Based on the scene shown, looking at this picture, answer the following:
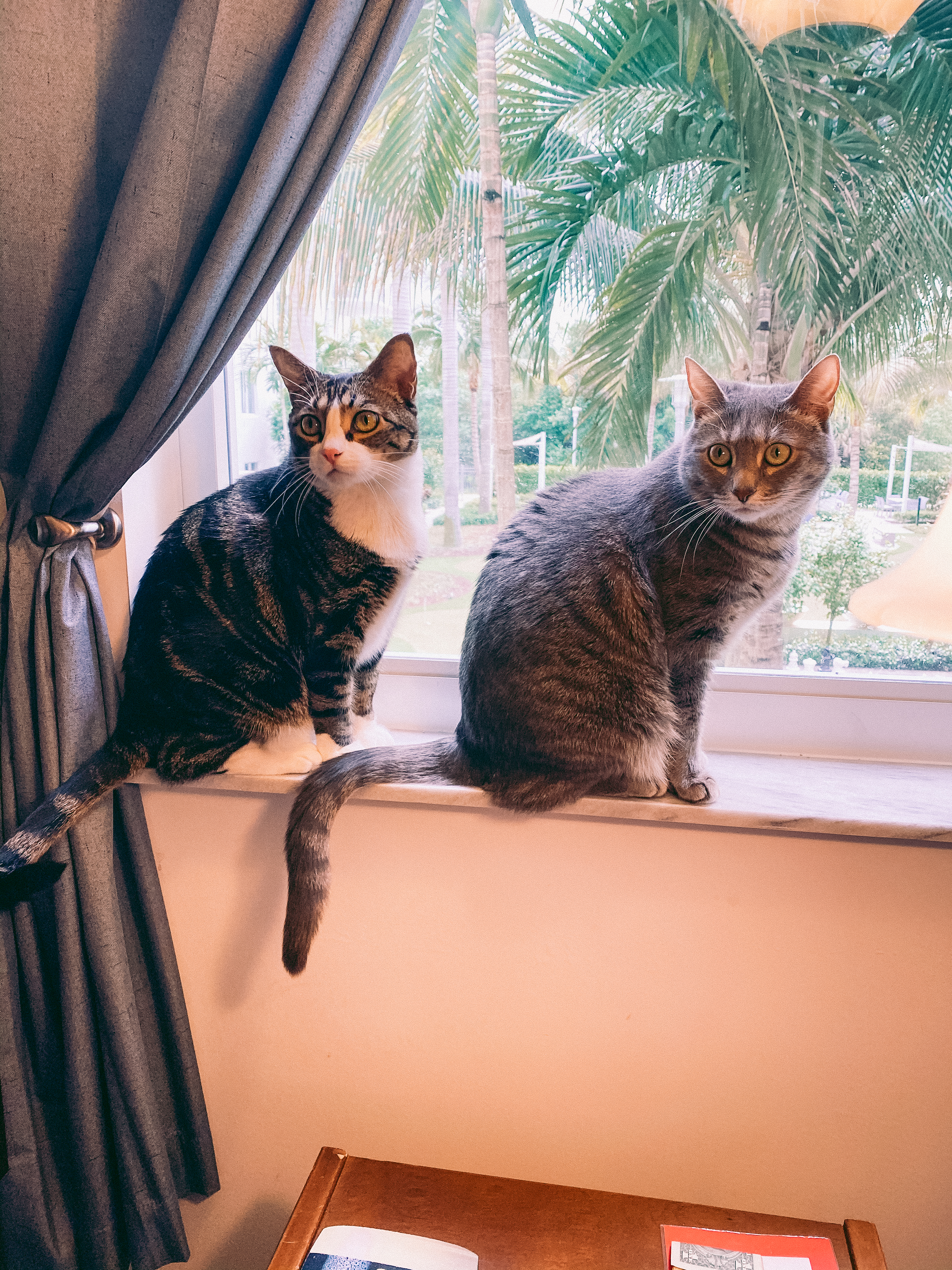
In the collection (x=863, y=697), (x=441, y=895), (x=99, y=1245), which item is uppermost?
(x=863, y=697)

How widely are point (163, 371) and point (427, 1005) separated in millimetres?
975

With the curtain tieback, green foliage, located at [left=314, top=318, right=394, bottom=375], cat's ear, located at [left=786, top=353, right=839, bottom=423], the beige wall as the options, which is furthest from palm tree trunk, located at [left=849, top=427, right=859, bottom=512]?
the curtain tieback

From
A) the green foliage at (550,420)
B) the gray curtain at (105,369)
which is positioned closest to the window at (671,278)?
the green foliage at (550,420)

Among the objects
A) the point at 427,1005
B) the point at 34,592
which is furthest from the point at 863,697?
the point at 34,592

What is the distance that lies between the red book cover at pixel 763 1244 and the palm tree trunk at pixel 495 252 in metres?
0.96

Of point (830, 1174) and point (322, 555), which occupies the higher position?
point (322, 555)

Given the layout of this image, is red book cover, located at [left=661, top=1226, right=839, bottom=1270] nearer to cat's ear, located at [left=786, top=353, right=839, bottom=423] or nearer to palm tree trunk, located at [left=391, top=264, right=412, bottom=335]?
cat's ear, located at [left=786, top=353, right=839, bottom=423]

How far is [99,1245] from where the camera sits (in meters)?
1.13

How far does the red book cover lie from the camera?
840 mm

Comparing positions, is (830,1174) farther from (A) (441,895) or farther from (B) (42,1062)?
(B) (42,1062)

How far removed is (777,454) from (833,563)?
0.35 meters

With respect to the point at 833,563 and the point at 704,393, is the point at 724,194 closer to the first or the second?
the point at 704,393

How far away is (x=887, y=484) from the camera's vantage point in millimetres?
1142

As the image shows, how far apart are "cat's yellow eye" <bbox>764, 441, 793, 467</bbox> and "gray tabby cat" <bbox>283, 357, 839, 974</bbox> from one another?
0.02 metres
